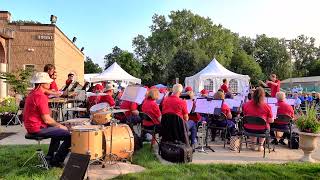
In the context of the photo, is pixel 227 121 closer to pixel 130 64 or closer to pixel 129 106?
pixel 129 106

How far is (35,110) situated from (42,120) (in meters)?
0.22

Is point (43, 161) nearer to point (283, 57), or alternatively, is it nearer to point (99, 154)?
point (99, 154)

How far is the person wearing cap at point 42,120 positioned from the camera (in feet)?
21.9

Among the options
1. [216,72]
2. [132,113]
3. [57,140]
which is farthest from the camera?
[216,72]

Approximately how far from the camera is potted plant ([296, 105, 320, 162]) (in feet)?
26.9

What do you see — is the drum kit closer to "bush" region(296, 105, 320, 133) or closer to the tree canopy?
"bush" region(296, 105, 320, 133)

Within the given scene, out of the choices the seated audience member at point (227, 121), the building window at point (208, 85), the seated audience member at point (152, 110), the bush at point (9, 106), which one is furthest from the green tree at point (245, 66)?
the seated audience member at point (152, 110)

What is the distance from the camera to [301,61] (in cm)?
9475

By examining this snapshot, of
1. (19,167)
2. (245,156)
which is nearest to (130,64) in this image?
(245,156)

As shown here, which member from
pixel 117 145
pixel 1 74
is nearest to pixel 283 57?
pixel 1 74

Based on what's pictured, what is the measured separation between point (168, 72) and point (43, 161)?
1834 inches

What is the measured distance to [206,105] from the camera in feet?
31.6

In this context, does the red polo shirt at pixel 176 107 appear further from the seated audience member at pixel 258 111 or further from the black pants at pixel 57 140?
the black pants at pixel 57 140

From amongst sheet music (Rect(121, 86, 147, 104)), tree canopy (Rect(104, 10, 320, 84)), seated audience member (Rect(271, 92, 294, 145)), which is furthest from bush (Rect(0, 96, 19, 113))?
tree canopy (Rect(104, 10, 320, 84))
